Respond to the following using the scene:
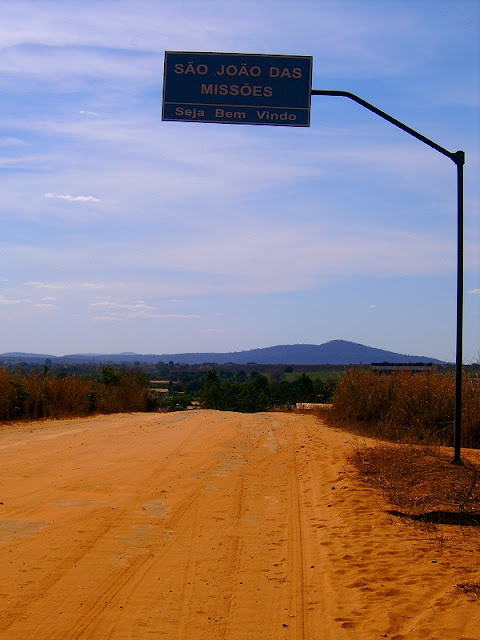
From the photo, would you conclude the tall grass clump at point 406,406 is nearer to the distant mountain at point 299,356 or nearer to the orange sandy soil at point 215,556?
the orange sandy soil at point 215,556

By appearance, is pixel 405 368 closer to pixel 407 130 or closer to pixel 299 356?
pixel 407 130

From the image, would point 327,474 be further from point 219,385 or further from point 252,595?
point 219,385

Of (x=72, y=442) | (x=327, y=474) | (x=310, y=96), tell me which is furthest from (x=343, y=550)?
(x=72, y=442)

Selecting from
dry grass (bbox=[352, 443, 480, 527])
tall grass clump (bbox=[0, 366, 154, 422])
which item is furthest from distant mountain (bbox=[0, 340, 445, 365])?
dry grass (bbox=[352, 443, 480, 527])

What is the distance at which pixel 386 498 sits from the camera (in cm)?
933

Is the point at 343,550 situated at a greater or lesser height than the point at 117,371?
lesser

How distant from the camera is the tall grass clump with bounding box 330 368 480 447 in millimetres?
15883

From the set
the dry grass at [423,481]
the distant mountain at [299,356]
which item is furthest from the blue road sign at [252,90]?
the distant mountain at [299,356]

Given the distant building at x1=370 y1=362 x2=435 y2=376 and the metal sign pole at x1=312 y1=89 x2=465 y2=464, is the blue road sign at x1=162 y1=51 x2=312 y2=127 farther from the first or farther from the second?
the distant building at x1=370 y1=362 x2=435 y2=376

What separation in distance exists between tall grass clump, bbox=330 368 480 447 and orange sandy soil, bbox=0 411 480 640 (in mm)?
4324

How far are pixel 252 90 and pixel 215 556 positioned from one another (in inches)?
312

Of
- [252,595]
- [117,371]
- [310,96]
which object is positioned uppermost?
[310,96]

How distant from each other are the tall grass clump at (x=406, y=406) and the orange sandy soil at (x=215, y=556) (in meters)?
4.32

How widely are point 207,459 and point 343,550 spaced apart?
5.73 metres
